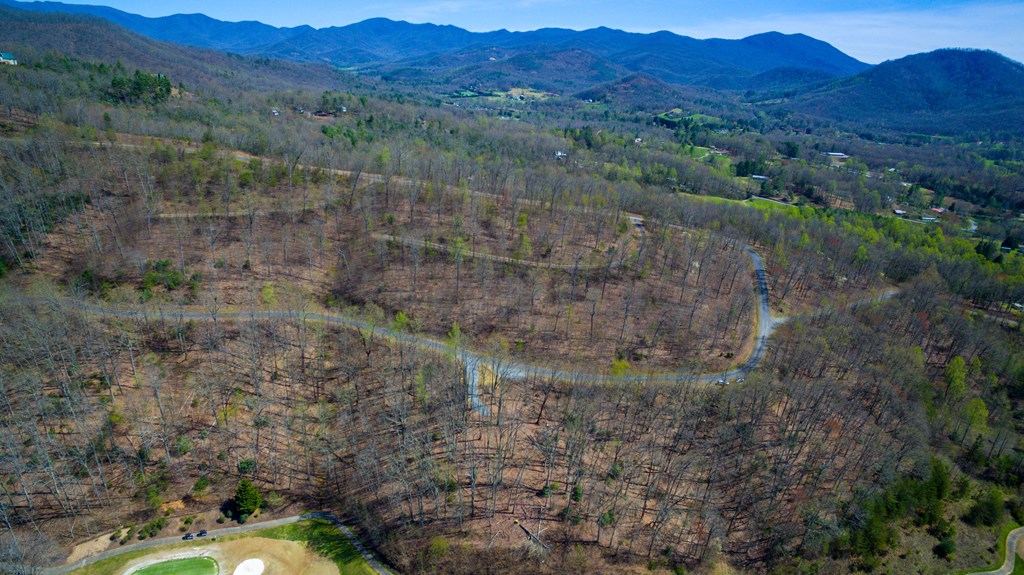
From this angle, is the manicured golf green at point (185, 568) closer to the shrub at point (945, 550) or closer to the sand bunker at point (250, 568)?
the sand bunker at point (250, 568)

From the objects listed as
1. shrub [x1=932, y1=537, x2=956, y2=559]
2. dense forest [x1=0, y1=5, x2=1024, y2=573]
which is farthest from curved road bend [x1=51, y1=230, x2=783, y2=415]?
shrub [x1=932, y1=537, x2=956, y2=559]

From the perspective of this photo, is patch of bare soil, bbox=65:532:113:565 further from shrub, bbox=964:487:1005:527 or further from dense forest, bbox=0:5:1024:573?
shrub, bbox=964:487:1005:527

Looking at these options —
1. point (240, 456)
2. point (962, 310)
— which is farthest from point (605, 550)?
point (962, 310)

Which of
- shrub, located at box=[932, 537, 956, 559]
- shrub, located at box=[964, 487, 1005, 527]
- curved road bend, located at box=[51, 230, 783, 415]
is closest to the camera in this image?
shrub, located at box=[932, 537, 956, 559]

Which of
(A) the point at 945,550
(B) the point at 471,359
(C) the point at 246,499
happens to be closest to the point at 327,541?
(C) the point at 246,499

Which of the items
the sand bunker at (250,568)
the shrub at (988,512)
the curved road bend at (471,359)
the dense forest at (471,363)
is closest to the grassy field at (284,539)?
the sand bunker at (250,568)

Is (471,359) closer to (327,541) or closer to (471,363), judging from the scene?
(471,363)

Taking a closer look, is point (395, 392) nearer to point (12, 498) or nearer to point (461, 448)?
point (461, 448)
